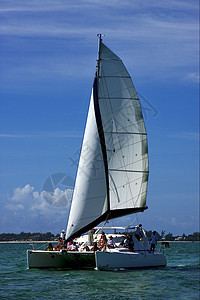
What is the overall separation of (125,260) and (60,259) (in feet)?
10.9

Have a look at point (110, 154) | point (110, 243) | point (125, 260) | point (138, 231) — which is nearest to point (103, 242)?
point (110, 243)

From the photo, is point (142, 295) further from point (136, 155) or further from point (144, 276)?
point (136, 155)

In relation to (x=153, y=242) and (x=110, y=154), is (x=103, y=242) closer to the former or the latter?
(x=153, y=242)

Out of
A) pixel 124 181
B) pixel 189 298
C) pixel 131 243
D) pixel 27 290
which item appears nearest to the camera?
pixel 189 298

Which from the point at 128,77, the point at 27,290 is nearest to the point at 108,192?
the point at 128,77

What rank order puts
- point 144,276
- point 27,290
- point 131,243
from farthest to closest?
point 131,243 → point 144,276 → point 27,290

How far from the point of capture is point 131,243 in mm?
27781

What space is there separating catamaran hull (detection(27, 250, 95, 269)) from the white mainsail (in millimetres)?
1617

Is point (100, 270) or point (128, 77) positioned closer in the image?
point (100, 270)

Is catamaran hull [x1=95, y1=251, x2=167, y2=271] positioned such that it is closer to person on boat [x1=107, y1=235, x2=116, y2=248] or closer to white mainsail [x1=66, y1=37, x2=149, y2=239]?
person on boat [x1=107, y1=235, x2=116, y2=248]

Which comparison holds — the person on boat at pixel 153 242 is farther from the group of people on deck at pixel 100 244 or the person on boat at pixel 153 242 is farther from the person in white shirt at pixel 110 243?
the person in white shirt at pixel 110 243

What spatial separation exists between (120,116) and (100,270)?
9.20 meters

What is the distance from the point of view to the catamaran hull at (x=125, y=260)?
25562 millimetres

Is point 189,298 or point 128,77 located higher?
point 128,77
